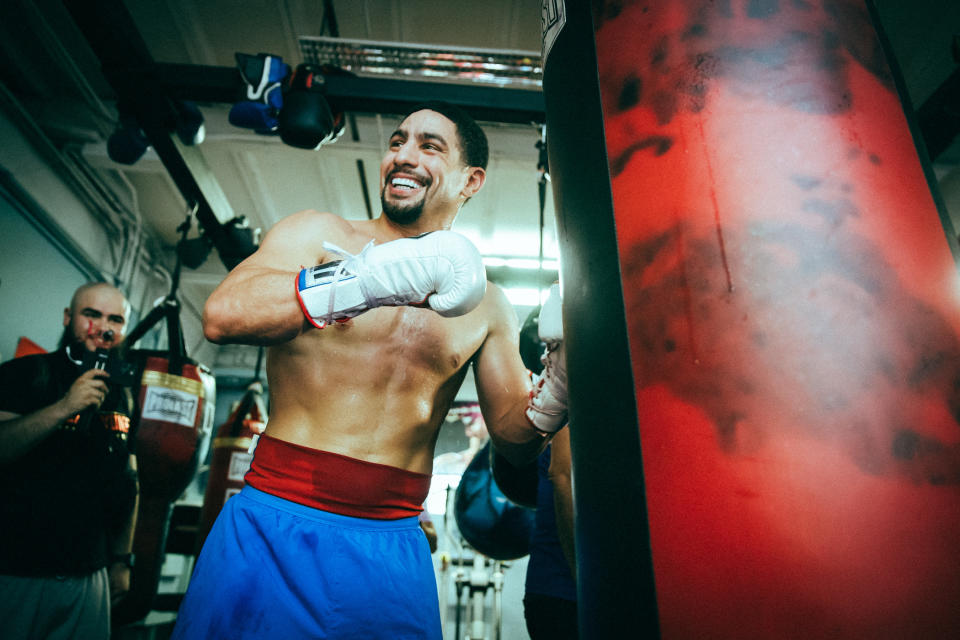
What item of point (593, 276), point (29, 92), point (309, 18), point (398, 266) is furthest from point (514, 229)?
point (593, 276)

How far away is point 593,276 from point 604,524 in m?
0.24

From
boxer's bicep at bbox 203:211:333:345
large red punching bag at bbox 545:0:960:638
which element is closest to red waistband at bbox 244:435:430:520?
boxer's bicep at bbox 203:211:333:345

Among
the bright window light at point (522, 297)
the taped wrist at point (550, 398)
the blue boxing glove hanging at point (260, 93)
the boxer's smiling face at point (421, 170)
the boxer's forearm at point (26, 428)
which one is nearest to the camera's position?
the taped wrist at point (550, 398)

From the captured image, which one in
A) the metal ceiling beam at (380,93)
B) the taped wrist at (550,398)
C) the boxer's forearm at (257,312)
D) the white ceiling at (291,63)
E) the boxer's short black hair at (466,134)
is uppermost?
the white ceiling at (291,63)

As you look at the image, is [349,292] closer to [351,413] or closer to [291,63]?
[351,413]

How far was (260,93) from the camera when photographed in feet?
9.16

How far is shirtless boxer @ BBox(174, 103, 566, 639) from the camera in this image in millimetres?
993

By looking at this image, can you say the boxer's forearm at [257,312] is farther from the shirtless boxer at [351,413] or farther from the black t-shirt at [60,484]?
the black t-shirt at [60,484]

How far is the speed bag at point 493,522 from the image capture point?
2613 millimetres

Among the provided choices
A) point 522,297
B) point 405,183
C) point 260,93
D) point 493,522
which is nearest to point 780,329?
point 405,183

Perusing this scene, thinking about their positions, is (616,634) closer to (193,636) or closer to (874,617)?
(874,617)

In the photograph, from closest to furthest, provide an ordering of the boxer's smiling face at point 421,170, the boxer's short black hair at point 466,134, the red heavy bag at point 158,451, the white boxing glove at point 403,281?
the white boxing glove at point 403,281
the boxer's smiling face at point 421,170
the boxer's short black hair at point 466,134
the red heavy bag at point 158,451

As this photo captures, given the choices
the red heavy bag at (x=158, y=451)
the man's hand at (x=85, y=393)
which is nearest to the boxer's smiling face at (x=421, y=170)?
the man's hand at (x=85, y=393)

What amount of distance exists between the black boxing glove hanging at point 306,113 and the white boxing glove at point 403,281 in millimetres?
2008
